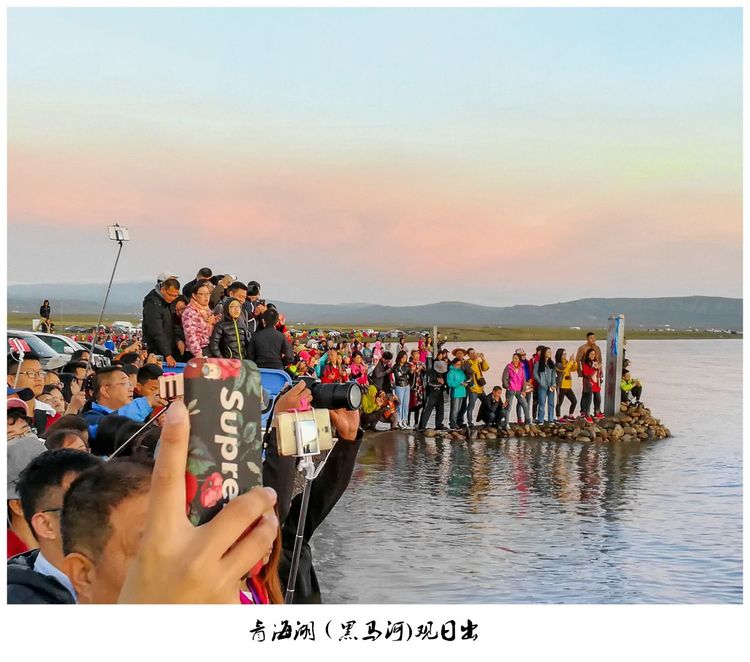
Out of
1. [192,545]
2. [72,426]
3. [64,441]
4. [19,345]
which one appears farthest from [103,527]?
[19,345]

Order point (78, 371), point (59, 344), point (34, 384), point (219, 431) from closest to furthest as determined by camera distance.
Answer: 1. point (219, 431)
2. point (34, 384)
3. point (78, 371)
4. point (59, 344)

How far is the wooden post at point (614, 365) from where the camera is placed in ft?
63.6

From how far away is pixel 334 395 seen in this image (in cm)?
326

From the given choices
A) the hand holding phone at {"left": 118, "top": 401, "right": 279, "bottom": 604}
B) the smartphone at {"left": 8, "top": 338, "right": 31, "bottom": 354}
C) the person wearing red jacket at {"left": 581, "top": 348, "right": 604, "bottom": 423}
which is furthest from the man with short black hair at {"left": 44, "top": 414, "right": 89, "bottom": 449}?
the person wearing red jacket at {"left": 581, "top": 348, "right": 604, "bottom": 423}

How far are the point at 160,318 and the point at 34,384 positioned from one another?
1.91 meters

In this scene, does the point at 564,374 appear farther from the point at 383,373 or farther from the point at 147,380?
the point at 147,380

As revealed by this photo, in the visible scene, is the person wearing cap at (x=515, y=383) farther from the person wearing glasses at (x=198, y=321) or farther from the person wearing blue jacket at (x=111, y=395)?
the person wearing blue jacket at (x=111, y=395)

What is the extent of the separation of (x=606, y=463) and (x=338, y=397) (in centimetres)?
1328

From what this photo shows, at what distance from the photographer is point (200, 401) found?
4.89 feet

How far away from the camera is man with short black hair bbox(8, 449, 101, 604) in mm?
2818

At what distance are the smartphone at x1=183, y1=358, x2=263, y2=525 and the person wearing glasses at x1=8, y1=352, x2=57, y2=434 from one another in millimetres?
6041

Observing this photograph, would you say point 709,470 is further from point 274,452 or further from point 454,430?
point 274,452

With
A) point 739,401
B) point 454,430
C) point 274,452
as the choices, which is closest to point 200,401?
point 274,452
